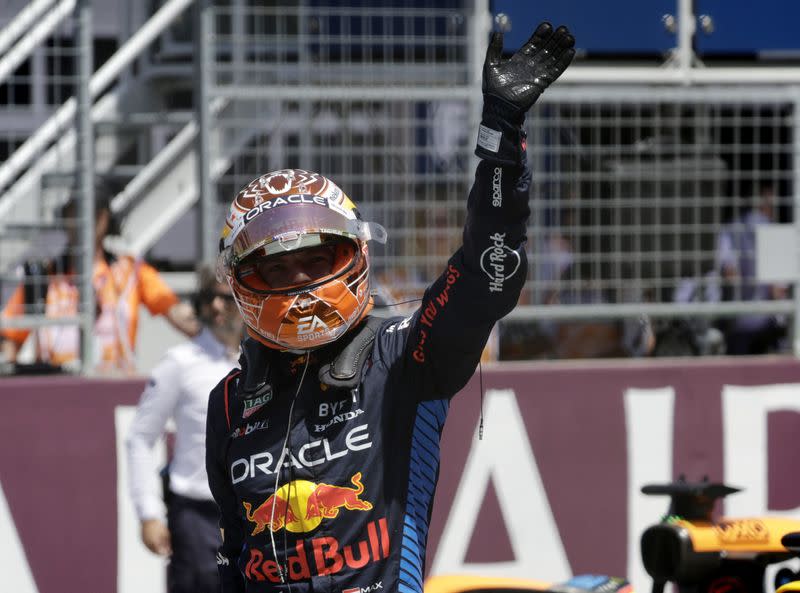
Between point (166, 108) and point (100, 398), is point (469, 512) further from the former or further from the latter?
point (166, 108)

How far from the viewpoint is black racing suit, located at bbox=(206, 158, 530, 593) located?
2793 mm

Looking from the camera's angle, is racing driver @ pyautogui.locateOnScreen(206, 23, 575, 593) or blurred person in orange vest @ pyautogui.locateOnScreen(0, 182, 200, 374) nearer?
racing driver @ pyautogui.locateOnScreen(206, 23, 575, 593)

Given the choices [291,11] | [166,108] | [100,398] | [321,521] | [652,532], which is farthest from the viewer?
[166,108]

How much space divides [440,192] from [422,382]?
3.64 meters

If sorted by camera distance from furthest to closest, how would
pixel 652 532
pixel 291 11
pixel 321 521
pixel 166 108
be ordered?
pixel 166 108
pixel 291 11
pixel 652 532
pixel 321 521

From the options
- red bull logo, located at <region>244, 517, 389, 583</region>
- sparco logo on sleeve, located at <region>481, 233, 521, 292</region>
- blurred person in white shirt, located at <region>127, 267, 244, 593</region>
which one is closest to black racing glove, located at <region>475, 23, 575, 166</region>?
sparco logo on sleeve, located at <region>481, 233, 521, 292</region>

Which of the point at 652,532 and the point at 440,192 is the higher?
the point at 440,192

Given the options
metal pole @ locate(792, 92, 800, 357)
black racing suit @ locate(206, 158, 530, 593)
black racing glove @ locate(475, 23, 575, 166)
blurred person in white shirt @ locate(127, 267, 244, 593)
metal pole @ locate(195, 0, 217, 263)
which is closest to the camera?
black racing glove @ locate(475, 23, 575, 166)

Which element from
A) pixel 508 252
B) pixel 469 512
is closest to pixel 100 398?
pixel 469 512

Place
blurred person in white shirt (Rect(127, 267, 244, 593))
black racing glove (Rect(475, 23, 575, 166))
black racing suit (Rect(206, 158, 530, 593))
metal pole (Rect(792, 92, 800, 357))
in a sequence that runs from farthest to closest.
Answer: metal pole (Rect(792, 92, 800, 357))
blurred person in white shirt (Rect(127, 267, 244, 593))
black racing suit (Rect(206, 158, 530, 593))
black racing glove (Rect(475, 23, 575, 166))

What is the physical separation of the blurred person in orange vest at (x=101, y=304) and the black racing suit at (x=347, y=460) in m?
3.36

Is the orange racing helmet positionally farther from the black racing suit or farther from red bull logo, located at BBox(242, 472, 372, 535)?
red bull logo, located at BBox(242, 472, 372, 535)

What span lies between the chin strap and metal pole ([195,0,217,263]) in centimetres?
335

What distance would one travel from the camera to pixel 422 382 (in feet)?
9.34
